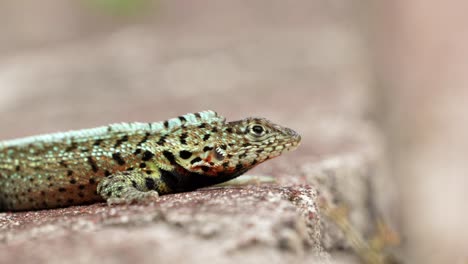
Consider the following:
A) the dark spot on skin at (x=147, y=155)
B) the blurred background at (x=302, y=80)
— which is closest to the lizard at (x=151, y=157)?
the dark spot on skin at (x=147, y=155)

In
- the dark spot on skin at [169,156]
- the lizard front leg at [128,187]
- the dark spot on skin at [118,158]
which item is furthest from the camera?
the dark spot on skin at [118,158]

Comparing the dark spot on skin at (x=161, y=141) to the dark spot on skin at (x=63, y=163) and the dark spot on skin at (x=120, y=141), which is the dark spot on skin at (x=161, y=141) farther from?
the dark spot on skin at (x=63, y=163)

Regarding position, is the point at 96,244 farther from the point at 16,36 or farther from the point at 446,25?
the point at 16,36

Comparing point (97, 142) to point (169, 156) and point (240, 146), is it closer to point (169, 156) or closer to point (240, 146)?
point (169, 156)

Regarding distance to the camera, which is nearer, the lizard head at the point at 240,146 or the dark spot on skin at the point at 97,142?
the lizard head at the point at 240,146

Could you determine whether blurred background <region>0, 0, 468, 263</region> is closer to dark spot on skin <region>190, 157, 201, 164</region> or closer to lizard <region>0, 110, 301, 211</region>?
lizard <region>0, 110, 301, 211</region>

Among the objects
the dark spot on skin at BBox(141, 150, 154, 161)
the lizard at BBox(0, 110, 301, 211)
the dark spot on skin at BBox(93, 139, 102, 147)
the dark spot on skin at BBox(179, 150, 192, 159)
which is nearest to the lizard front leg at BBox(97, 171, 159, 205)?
the lizard at BBox(0, 110, 301, 211)

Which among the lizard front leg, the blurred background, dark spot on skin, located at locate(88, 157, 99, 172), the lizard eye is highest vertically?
the blurred background
